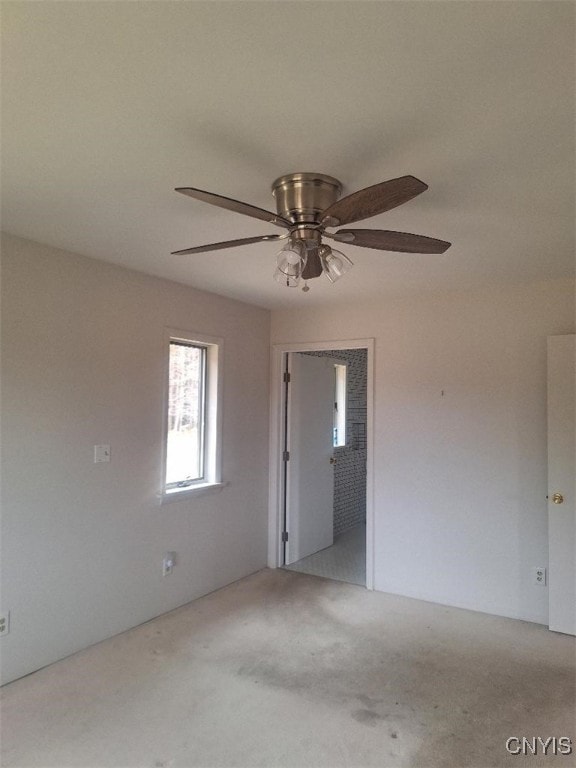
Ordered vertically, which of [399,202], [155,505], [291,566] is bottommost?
[291,566]

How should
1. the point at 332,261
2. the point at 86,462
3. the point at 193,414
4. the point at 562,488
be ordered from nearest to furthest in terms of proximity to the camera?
the point at 332,261, the point at 86,462, the point at 562,488, the point at 193,414

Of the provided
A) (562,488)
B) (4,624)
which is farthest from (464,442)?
(4,624)

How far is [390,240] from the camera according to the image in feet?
6.09

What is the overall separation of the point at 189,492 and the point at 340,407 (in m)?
2.61

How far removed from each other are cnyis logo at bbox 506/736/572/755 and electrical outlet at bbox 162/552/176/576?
2289 millimetres

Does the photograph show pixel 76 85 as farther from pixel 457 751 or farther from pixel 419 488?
pixel 419 488

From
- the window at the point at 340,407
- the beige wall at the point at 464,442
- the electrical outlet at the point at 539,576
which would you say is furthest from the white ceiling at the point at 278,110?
the window at the point at 340,407

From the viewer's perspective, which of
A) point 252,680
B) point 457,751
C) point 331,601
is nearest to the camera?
point 457,751

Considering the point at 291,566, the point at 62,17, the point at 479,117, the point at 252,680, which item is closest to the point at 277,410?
the point at 291,566

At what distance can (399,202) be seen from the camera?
1.53 metres

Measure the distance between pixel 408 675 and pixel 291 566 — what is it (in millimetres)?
1953

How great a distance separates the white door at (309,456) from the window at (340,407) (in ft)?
1.73

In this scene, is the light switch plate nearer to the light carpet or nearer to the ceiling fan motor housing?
the light carpet

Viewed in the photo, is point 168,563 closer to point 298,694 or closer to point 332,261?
point 298,694
